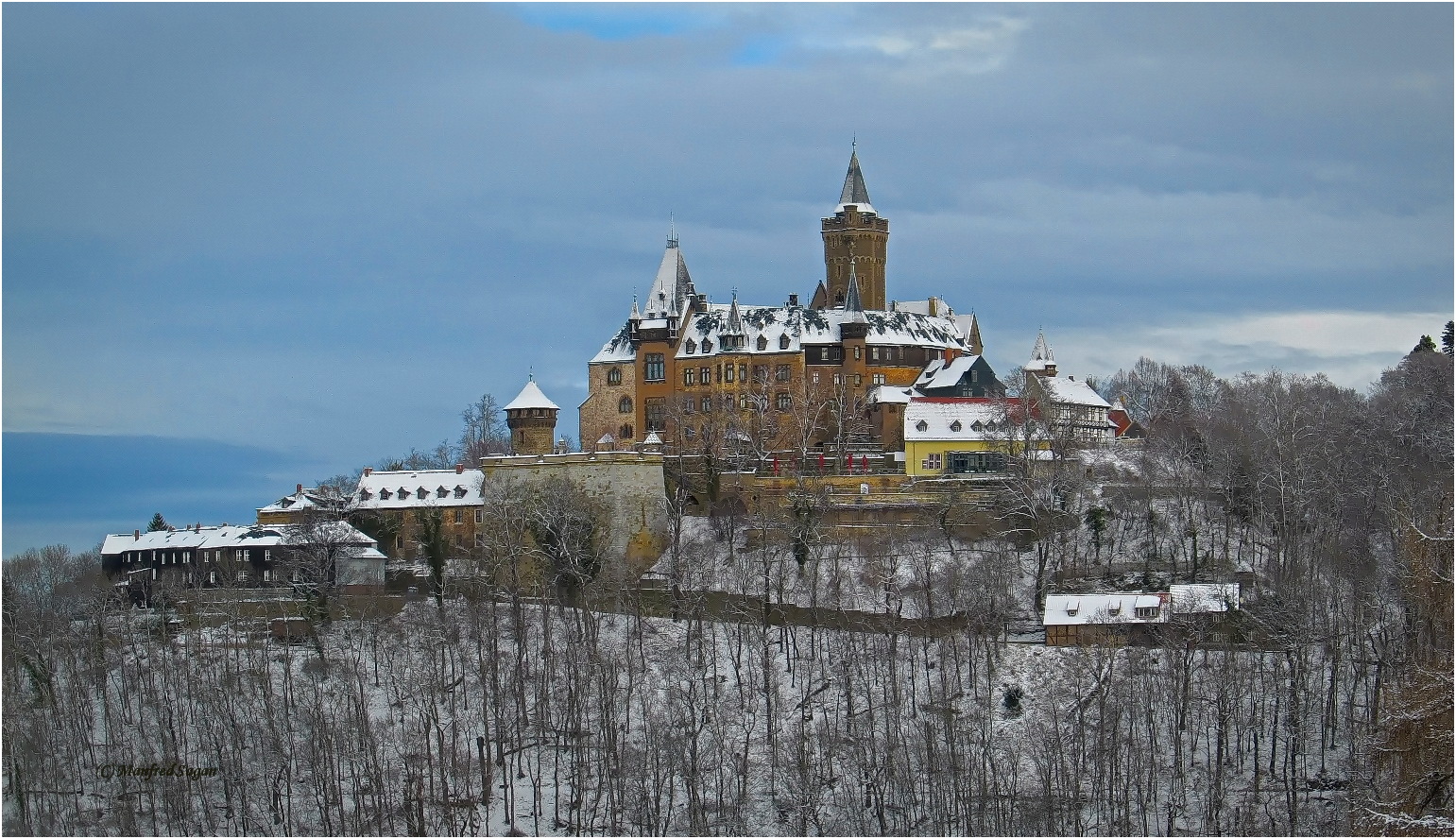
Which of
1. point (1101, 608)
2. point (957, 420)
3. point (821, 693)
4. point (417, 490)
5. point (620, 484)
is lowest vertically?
point (821, 693)

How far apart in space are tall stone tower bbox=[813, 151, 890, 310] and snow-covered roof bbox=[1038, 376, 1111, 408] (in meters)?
14.7

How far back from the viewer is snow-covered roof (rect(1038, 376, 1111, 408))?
9819cm

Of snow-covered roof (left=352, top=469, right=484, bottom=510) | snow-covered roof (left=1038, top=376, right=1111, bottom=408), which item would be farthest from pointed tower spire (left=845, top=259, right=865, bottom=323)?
snow-covered roof (left=352, top=469, right=484, bottom=510)

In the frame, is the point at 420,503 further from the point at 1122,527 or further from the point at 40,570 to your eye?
the point at 1122,527

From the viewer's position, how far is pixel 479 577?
280 feet

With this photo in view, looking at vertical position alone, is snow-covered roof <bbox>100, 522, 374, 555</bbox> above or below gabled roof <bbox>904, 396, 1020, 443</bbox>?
below

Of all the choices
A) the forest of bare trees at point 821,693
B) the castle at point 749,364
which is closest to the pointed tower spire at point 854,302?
the castle at point 749,364

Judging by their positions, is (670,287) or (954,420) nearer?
(954,420)

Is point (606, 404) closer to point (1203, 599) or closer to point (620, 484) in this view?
point (620, 484)

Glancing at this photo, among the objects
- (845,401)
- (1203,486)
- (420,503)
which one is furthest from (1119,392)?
(420,503)

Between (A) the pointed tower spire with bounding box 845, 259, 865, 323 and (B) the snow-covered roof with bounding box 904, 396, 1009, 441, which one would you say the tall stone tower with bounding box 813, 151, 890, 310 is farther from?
(B) the snow-covered roof with bounding box 904, 396, 1009, 441

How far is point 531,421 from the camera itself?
98.6 m

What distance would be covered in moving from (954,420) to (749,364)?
15.3 metres

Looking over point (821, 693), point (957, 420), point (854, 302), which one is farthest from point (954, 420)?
point (821, 693)
